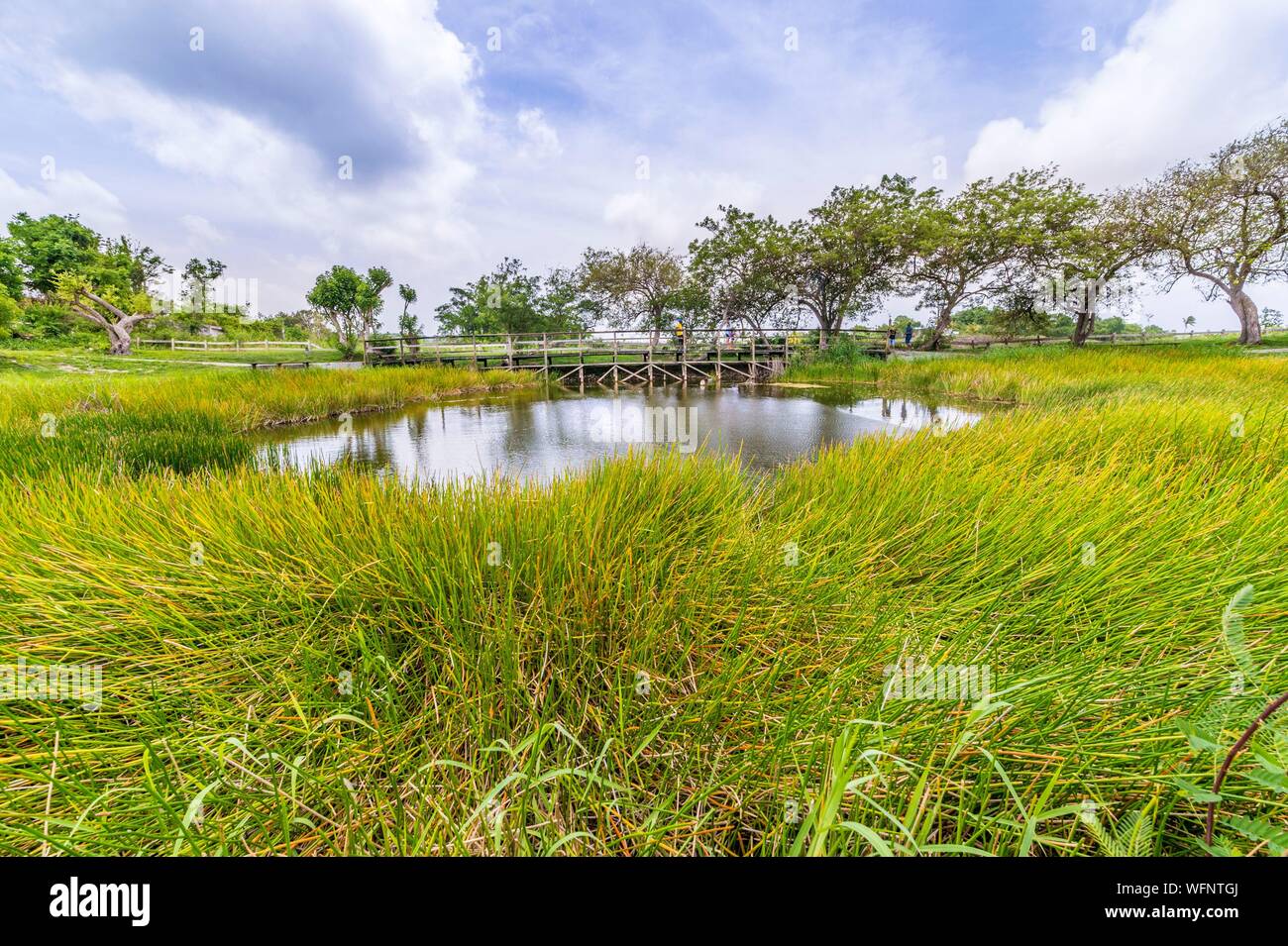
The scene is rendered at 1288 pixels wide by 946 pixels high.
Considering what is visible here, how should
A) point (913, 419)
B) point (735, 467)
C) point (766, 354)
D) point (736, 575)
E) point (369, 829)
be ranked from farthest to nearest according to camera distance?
point (766, 354) → point (913, 419) → point (735, 467) → point (736, 575) → point (369, 829)

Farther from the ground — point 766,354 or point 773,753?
point 766,354

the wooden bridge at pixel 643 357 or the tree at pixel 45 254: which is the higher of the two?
the tree at pixel 45 254

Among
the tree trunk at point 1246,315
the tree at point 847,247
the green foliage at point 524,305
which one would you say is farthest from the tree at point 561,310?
the tree trunk at point 1246,315

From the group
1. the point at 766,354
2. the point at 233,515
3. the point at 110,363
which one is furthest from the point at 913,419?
the point at 110,363

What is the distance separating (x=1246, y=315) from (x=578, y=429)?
76.6ft

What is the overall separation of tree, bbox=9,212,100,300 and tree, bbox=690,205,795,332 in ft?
92.0

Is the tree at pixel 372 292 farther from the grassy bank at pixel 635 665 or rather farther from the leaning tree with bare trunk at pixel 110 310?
the grassy bank at pixel 635 665

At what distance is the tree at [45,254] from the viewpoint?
63.3ft

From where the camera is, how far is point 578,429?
354 inches

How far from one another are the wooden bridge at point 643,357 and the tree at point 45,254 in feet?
42.1

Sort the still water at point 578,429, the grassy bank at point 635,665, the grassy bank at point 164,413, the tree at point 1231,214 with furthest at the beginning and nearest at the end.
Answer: the tree at point 1231,214
the still water at point 578,429
the grassy bank at point 164,413
the grassy bank at point 635,665
